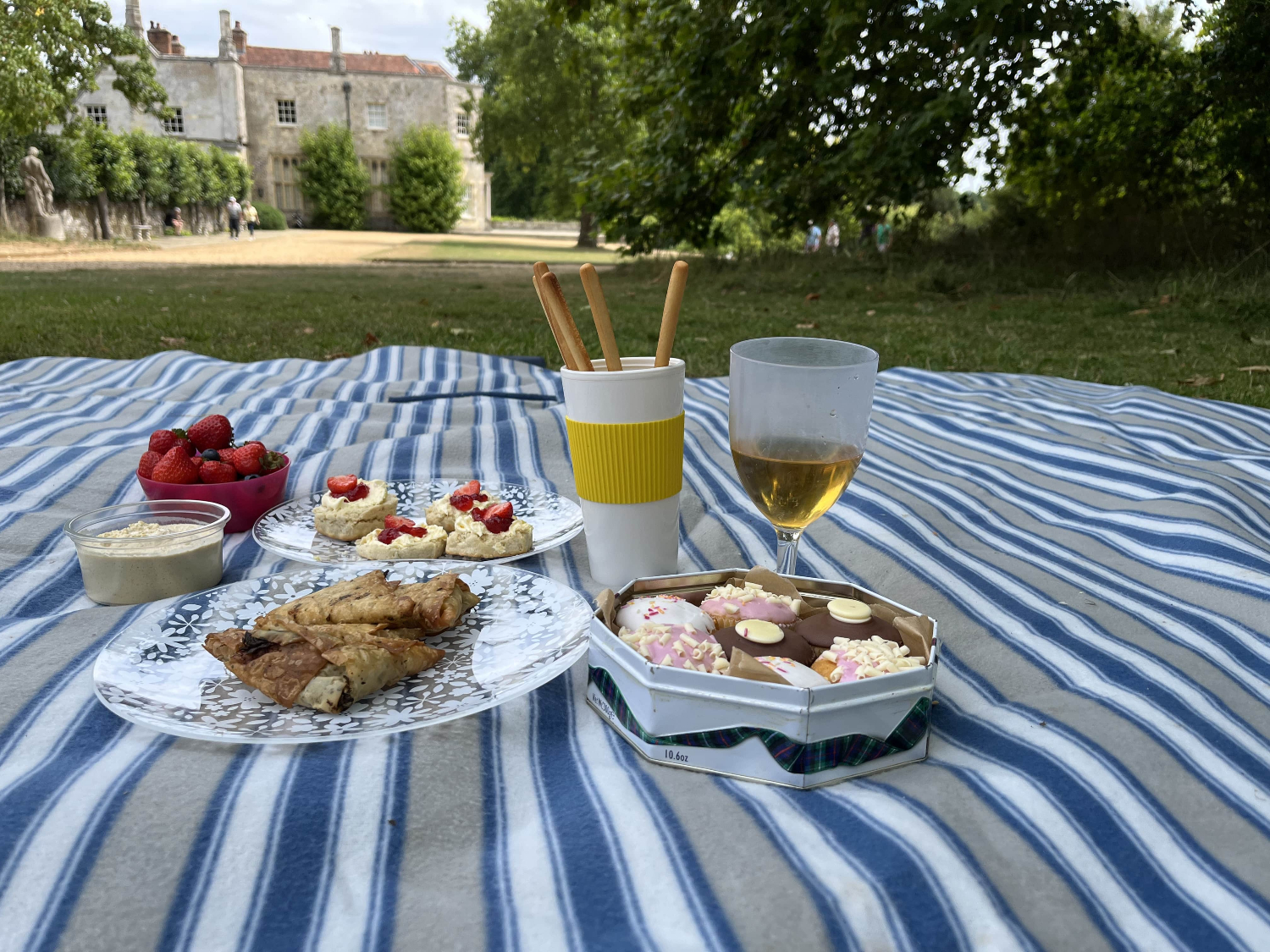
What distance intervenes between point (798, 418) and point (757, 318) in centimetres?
666

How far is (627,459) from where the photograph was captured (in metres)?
1.46

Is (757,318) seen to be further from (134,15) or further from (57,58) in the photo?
(134,15)

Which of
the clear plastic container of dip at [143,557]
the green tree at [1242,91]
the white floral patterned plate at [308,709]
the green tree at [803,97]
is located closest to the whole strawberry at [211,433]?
the clear plastic container of dip at [143,557]

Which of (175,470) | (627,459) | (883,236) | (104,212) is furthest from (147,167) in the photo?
(627,459)

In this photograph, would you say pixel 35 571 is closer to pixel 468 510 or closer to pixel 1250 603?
pixel 468 510

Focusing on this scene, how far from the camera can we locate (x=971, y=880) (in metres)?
0.88

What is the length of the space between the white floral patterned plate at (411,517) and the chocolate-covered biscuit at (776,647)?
0.59 m

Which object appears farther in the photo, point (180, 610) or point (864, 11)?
point (864, 11)

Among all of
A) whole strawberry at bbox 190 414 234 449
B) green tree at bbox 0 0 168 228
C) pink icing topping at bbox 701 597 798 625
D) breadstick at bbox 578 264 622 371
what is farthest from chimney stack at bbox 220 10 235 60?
pink icing topping at bbox 701 597 798 625

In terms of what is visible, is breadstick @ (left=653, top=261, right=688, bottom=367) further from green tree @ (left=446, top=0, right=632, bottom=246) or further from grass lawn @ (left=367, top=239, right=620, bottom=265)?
green tree @ (left=446, top=0, right=632, bottom=246)

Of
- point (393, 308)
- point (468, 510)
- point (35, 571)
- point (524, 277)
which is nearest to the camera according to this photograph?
point (35, 571)

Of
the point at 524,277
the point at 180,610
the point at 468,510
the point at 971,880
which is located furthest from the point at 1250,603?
the point at 524,277

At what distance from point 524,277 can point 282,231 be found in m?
25.6

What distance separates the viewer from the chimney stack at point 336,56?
4256 cm
